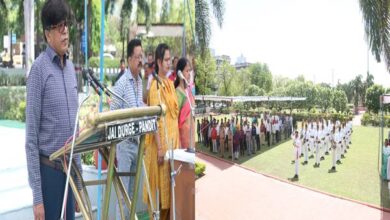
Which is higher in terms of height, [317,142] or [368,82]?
[368,82]

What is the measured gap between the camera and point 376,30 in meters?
3.58

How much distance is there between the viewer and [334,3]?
11.6 ft

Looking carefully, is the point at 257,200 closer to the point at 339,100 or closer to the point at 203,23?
the point at 339,100

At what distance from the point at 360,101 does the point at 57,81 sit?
2.59 m

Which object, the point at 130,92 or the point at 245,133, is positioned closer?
the point at 130,92

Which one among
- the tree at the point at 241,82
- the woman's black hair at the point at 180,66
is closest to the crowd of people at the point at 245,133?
the tree at the point at 241,82

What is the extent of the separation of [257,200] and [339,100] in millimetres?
1064

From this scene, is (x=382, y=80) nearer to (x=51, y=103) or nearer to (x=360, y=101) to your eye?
(x=360, y=101)

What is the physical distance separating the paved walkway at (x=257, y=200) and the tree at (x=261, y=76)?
734mm

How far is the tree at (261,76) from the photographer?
3.65m

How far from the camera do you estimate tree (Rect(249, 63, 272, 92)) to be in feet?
12.0

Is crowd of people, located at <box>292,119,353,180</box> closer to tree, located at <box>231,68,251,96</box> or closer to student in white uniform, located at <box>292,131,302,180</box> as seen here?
student in white uniform, located at <box>292,131,302,180</box>

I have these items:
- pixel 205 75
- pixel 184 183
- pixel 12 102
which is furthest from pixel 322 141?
pixel 12 102

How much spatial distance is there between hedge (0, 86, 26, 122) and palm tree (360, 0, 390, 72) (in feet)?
8.70
